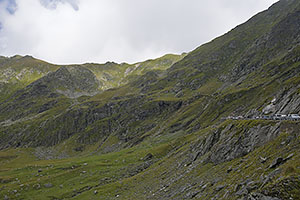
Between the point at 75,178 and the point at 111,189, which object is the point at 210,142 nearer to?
the point at 111,189

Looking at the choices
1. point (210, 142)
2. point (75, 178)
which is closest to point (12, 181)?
point (75, 178)

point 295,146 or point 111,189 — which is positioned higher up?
point 295,146

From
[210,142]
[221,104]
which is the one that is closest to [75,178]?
[210,142]

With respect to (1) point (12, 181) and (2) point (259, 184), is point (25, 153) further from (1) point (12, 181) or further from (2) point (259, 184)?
(2) point (259, 184)

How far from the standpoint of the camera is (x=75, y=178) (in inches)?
3735

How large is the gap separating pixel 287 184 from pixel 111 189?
194 feet

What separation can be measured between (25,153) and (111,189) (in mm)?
155052

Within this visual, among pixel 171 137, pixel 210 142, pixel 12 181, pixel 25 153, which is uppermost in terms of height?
pixel 25 153

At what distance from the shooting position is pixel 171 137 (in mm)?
128125

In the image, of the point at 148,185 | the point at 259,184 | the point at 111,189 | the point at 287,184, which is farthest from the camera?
the point at 111,189

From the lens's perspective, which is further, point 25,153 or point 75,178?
point 25,153

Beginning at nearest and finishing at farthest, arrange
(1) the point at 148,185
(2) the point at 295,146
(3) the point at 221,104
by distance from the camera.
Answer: (2) the point at 295,146 < (1) the point at 148,185 < (3) the point at 221,104

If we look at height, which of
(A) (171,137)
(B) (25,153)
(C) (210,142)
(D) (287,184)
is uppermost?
(B) (25,153)

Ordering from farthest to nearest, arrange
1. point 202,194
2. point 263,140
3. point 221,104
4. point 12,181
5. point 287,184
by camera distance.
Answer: point 221,104
point 12,181
point 263,140
point 202,194
point 287,184
